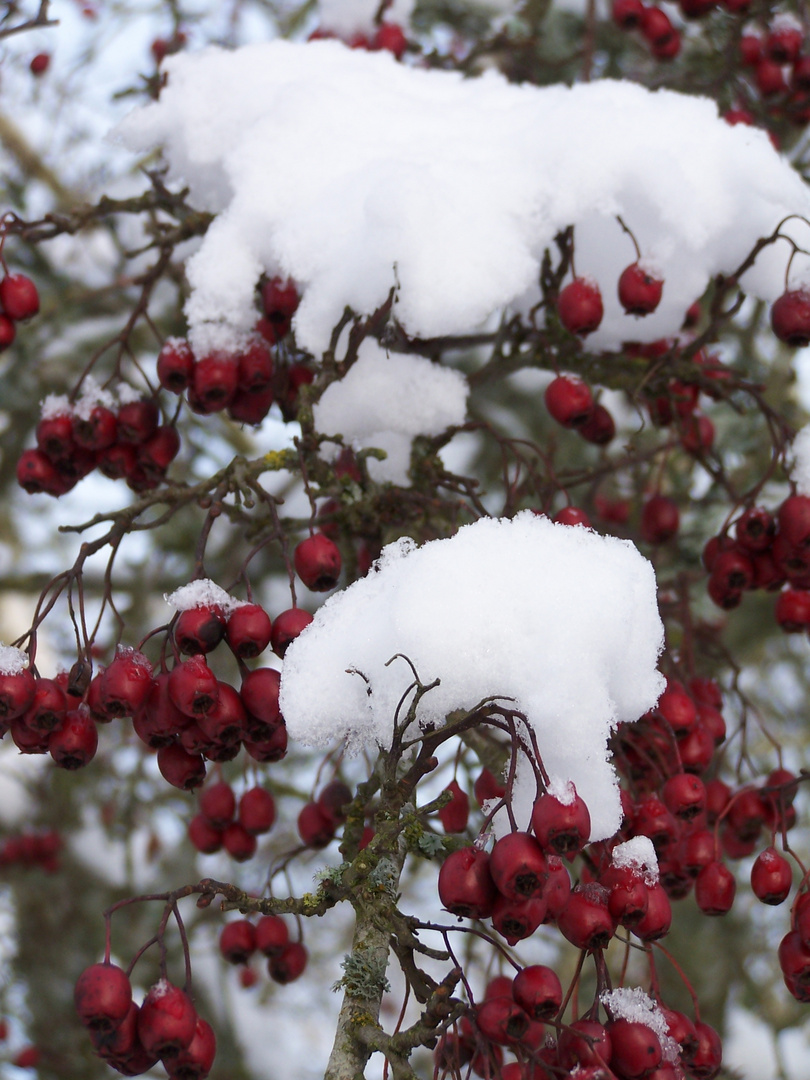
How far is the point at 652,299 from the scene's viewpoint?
1.91m

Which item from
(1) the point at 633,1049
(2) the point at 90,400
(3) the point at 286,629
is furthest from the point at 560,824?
(2) the point at 90,400

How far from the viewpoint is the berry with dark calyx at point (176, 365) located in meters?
1.81

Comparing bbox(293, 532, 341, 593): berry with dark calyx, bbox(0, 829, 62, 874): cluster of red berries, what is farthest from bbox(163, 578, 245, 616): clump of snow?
Answer: bbox(0, 829, 62, 874): cluster of red berries

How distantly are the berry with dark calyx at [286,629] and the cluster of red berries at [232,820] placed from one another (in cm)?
71

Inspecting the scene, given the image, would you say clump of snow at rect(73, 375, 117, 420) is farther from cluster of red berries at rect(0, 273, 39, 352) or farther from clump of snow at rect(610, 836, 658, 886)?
clump of snow at rect(610, 836, 658, 886)

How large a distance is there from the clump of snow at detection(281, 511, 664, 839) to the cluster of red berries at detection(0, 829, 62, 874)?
11.2 ft

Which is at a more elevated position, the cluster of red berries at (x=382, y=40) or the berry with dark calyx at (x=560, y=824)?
the cluster of red berries at (x=382, y=40)

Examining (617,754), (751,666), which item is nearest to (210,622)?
(617,754)

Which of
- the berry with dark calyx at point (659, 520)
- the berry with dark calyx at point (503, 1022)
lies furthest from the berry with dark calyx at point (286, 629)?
the berry with dark calyx at point (659, 520)

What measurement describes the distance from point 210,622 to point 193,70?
1476 millimetres

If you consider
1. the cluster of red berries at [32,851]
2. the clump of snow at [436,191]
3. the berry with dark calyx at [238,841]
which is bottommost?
the cluster of red berries at [32,851]

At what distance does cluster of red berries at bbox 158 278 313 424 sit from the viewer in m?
1.82

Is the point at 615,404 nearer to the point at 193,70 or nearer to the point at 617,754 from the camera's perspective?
the point at 193,70

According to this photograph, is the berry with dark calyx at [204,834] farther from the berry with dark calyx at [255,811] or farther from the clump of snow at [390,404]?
the clump of snow at [390,404]
